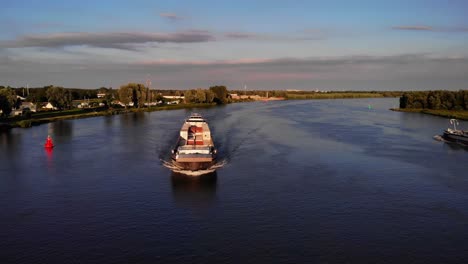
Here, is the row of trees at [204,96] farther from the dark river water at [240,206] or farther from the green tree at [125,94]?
the dark river water at [240,206]

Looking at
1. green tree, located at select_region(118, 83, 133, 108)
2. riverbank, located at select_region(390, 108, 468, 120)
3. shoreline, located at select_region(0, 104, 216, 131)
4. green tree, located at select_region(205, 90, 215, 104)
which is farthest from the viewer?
green tree, located at select_region(205, 90, 215, 104)

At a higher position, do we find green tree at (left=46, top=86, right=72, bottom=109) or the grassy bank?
green tree at (left=46, top=86, right=72, bottom=109)

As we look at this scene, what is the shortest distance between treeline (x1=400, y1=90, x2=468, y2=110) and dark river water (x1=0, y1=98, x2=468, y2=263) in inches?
2217

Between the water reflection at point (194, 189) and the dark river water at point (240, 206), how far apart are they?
0.11 meters

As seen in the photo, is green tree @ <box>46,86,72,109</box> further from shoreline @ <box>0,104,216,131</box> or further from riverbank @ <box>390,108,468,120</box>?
riverbank @ <box>390,108,468,120</box>

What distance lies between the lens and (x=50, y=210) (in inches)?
838

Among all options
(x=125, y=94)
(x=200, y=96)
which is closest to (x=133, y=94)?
(x=125, y=94)

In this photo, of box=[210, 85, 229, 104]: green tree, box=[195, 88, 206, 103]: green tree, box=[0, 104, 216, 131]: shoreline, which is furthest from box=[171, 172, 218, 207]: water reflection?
box=[210, 85, 229, 104]: green tree

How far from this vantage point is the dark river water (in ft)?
54.7

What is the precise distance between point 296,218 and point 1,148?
30.7m

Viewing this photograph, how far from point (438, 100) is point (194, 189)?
82.6m

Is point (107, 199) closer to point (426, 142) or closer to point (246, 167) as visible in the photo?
point (246, 167)

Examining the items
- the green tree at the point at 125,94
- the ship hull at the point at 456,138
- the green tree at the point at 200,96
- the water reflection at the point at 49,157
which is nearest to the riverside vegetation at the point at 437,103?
the ship hull at the point at 456,138

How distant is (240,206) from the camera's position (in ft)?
71.7
